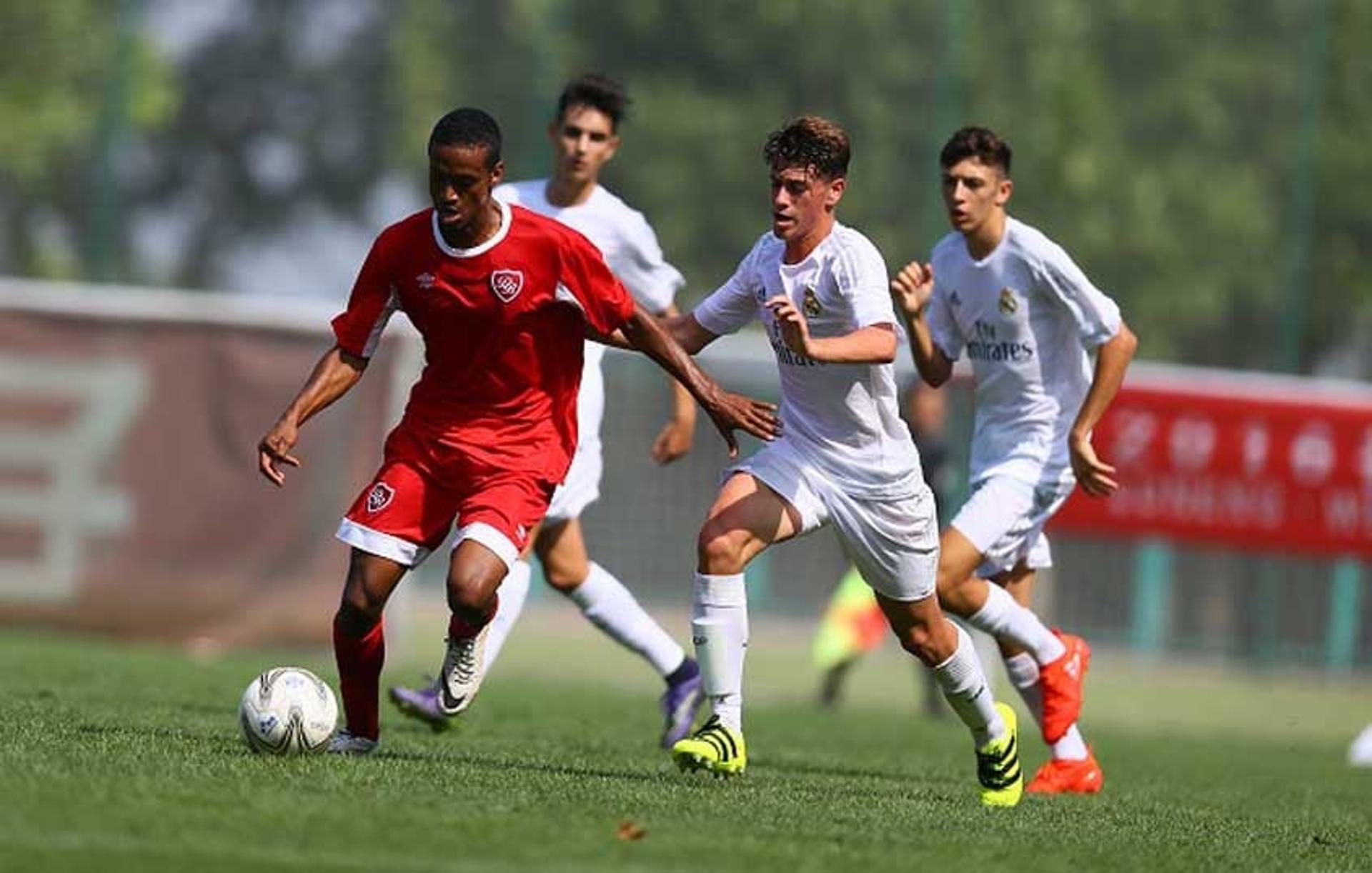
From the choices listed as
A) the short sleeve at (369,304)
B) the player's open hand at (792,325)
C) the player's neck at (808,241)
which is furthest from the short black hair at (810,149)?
the short sleeve at (369,304)

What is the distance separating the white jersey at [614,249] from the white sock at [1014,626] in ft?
6.32

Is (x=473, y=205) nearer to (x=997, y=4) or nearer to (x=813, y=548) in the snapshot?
(x=813, y=548)

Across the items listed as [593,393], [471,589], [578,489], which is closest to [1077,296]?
[593,393]

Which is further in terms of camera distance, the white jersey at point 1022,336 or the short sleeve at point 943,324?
the short sleeve at point 943,324

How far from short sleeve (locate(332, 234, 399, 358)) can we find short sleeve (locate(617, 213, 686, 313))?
2381mm

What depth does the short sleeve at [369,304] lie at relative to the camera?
8.30 m

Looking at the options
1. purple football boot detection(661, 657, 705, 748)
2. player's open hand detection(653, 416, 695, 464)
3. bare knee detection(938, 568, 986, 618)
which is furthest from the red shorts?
purple football boot detection(661, 657, 705, 748)

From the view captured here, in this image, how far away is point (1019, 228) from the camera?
1004 cm

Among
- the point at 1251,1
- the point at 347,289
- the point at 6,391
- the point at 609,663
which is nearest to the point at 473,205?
the point at 6,391

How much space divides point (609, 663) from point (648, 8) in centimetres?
596

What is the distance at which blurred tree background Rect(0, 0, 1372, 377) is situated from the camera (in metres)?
20.5

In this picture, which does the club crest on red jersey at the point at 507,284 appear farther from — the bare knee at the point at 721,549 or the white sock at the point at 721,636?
the white sock at the point at 721,636

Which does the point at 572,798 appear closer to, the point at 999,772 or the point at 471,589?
the point at 471,589

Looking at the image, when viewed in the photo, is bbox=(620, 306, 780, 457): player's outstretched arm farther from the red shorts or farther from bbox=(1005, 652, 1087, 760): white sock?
bbox=(1005, 652, 1087, 760): white sock
